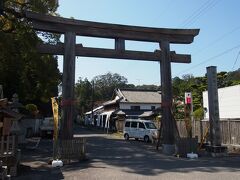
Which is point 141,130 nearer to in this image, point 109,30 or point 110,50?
point 110,50

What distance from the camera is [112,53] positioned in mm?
19438

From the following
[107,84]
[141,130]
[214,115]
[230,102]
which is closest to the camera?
[214,115]

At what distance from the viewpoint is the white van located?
3106 cm

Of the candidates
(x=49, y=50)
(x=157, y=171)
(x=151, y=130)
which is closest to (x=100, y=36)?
(x=49, y=50)

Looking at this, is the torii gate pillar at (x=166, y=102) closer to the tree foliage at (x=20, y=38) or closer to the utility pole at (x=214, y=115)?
the utility pole at (x=214, y=115)

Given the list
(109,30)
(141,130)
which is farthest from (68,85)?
(141,130)

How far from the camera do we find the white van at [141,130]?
31062mm

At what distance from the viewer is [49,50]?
59.8ft

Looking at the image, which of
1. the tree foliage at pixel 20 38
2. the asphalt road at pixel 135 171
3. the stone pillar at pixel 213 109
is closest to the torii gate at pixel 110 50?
the stone pillar at pixel 213 109

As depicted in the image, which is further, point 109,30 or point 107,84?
point 107,84

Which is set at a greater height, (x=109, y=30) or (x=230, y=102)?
(x=109, y=30)

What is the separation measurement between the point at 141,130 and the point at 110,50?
14.6 m

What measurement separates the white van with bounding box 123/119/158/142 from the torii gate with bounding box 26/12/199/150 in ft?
31.9

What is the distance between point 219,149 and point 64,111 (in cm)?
862
